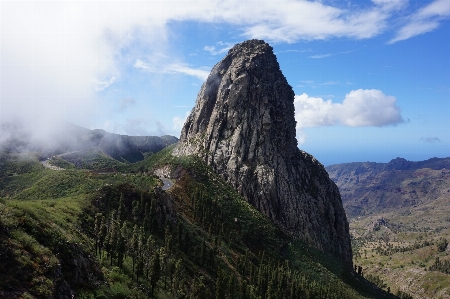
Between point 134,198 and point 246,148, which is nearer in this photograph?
point 134,198

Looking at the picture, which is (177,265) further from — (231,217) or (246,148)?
(246,148)

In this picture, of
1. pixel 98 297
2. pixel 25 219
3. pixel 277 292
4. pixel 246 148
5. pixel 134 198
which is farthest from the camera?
pixel 246 148

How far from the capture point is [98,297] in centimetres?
4641

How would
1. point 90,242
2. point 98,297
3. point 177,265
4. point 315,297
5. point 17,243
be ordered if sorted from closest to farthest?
point 17,243, point 98,297, point 90,242, point 177,265, point 315,297

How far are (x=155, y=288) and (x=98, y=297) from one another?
27.1 metres

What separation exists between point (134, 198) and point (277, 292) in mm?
63882

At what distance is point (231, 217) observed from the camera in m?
160

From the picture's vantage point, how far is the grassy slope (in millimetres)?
39500

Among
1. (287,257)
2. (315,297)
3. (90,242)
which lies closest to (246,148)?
(287,257)

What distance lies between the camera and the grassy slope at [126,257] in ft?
130

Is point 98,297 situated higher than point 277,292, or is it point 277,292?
point 98,297

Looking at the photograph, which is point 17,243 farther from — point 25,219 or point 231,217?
point 231,217

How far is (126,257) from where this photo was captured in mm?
76812

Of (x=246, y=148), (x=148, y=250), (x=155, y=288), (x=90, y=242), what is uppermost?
(x=246, y=148)
